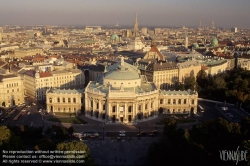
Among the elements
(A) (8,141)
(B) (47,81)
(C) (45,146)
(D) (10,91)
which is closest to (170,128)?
(C) (45,146)

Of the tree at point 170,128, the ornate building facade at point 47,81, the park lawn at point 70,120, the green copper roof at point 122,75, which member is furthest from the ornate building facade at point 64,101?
the tree at point 170,128

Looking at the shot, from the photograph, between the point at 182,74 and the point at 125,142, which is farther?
the point at 182,74

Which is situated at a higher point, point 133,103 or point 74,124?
point 133,103

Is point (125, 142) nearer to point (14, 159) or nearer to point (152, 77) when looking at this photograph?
point (14, 159)

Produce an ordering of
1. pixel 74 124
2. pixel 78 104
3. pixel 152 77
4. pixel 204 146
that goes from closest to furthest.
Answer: pixel 204 146, pixel 74 124, pixel 78 104, pixel 152 77

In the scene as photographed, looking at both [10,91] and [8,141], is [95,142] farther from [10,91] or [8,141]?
[10,91]

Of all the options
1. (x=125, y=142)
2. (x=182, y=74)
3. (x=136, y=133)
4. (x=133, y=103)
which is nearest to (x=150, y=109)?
(x=133, y=103)

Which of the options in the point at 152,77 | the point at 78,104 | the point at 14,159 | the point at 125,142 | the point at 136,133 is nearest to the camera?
the point at 14,159
